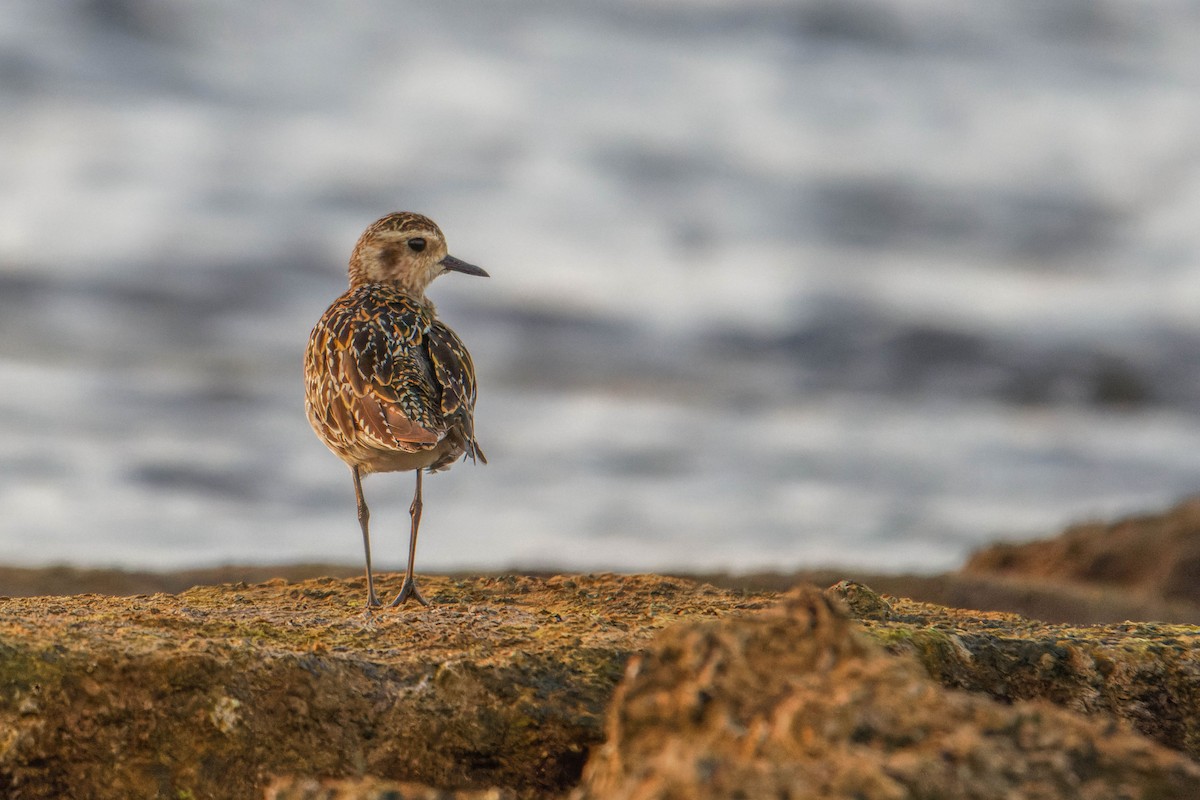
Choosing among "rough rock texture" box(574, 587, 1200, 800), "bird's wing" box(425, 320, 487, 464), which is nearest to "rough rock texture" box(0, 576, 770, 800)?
"rough rock texture" box(574, 587, 1200, 800)

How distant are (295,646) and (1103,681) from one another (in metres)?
3.28

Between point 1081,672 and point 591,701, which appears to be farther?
point 1081,672

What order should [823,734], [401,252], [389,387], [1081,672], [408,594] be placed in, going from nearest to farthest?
[823,734], [1081,672], [408,594], [389,387], [401,252]

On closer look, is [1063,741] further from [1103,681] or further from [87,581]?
[87,581]

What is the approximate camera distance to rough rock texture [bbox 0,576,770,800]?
457 centimetres

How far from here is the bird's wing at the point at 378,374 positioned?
24.5 ft

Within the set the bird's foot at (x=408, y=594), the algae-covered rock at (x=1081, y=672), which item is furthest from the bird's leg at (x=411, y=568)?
the algae-covered rock at (x=1081, y=672)

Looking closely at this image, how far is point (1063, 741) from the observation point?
317 centimetres

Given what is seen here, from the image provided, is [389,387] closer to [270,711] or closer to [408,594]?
[408,594]

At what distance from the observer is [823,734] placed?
3047 millimetres

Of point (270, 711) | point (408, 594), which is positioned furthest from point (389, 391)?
point (270, 711)

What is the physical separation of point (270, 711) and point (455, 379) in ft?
11.6

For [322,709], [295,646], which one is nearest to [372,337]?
[295,646]

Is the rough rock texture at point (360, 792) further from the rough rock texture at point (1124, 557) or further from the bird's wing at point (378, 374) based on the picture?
the rough rock texture at point (1124, 557)
